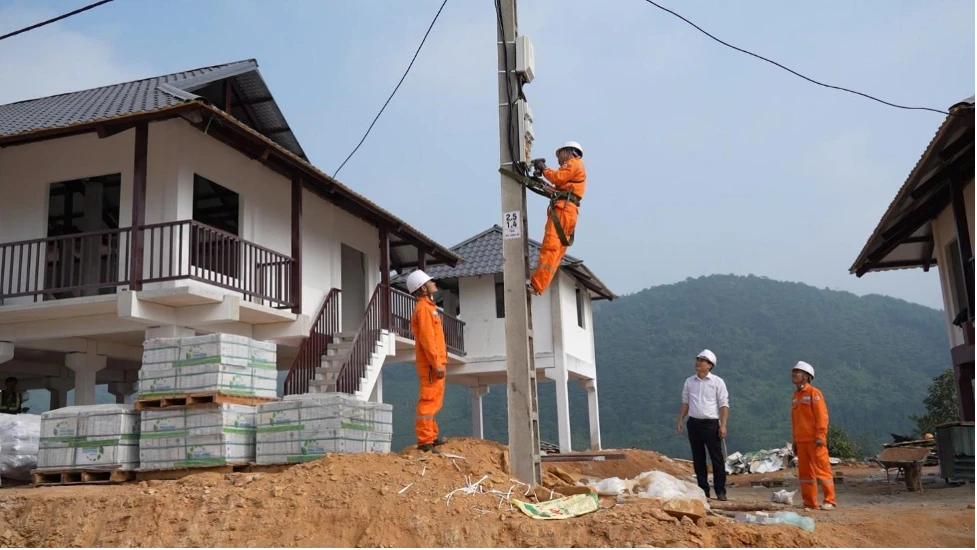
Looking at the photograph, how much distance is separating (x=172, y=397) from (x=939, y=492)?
31.7 feet

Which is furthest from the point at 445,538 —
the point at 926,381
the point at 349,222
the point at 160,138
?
the point at 926,381

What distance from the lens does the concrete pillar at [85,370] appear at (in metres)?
14.2

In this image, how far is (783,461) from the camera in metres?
20.6

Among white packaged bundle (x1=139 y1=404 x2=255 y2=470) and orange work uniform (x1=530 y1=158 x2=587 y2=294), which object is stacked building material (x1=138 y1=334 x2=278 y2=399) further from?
orange work uniform (x1=530 y1=158 x2=587 y2=294)

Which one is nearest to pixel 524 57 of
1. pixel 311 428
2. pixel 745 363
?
pixel 311 428

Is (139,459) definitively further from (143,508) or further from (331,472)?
(331,472)

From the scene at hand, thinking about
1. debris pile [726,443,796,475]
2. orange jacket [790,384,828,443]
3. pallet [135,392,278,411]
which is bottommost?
debris pile [726,443,796,475]

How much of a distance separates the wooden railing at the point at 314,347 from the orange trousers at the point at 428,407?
6.02m

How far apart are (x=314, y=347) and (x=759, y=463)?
1075 centimetres

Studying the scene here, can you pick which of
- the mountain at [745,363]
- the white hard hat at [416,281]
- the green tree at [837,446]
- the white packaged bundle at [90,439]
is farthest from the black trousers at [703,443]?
the mountain at [745,363]

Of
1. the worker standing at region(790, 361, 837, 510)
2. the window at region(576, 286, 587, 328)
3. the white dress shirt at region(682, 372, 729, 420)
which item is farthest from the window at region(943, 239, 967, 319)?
the window at region(576, 286, 587, 328)

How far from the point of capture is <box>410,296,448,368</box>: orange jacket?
9102 millimetres

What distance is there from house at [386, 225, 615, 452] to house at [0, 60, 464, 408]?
466 cm

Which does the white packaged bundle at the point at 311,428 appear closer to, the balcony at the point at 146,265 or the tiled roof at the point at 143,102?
the balcony at the point at 146,265
